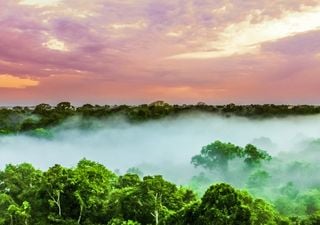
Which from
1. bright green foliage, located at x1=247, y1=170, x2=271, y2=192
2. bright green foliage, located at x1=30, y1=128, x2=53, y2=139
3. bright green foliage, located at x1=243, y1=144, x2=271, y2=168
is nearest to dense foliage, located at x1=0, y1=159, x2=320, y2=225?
bright green foliage, located at x1=247, y1=170, x2=271, y2=192

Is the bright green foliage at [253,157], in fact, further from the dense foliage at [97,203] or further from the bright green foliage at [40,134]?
the bright green foliage at [40,134]

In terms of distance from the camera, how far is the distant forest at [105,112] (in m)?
145

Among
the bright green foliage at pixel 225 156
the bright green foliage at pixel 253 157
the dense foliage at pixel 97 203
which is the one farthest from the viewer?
the bright green foliage at pixel 225 156

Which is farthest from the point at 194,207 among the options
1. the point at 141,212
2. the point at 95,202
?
the point at 95,202

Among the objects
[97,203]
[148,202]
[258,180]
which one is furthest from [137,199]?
[258,180]

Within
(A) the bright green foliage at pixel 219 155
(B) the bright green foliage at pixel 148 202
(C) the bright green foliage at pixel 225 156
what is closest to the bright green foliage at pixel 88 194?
(B) the bright green foliage at pixel 148 202

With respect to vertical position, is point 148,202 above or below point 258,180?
above

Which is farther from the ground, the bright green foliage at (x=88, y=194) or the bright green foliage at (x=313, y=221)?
the bright green foliage at (x=88, y=194)

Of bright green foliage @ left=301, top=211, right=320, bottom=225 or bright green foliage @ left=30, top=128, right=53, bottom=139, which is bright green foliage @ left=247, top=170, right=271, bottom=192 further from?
A: bright green foliage @ left=30, top=128, right=53, bottom=139

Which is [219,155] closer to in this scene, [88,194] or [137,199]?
[88,194]

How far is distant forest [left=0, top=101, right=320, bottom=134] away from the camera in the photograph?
145m

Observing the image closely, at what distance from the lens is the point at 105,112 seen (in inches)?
6658

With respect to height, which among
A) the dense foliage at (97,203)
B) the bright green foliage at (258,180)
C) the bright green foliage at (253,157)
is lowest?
the bright green foliage at (258,180)

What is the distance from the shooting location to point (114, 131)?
162125 mm
